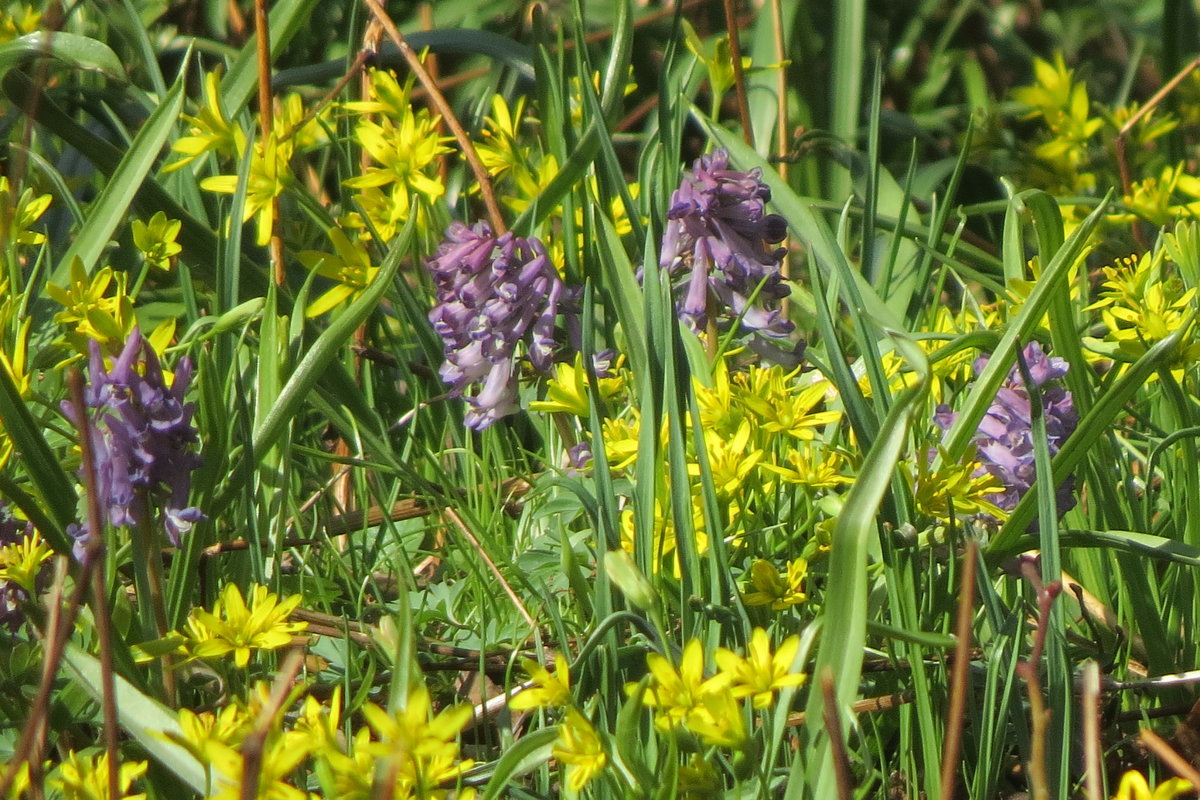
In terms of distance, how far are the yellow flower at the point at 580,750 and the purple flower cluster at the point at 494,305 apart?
603mm

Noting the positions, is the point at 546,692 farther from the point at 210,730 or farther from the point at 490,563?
the point at 490,563

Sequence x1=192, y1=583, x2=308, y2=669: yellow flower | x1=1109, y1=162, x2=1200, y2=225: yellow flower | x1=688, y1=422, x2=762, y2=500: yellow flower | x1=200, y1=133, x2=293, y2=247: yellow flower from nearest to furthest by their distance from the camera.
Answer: x1=192, y1=583, x2=308, y2=669: yellow flower, x1=688, y1=422, x2=762, y2=500: yellow flower, x1=200, y1=133, x2=293, y2=247: yellow flower, x1=1109, y1=162, x2=1200, y2=225: yellow flower

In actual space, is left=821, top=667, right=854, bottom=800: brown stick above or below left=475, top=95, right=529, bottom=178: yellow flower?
below

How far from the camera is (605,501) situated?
3.84 feet

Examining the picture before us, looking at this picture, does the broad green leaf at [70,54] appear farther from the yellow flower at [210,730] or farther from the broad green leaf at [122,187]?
the yellow flower at [210,730]

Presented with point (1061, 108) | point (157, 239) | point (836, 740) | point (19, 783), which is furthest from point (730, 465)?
point (1061, 108)

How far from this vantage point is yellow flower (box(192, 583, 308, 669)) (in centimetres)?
106

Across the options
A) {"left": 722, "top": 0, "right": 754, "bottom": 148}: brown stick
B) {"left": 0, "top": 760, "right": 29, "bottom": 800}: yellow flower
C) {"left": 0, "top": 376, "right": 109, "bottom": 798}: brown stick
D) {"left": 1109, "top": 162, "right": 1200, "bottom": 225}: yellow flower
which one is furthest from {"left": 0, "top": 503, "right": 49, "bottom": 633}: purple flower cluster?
{"left": 1109, "top": 162, "right": 1200, "bottom": 225}: yellow flower

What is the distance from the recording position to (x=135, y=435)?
1111mm

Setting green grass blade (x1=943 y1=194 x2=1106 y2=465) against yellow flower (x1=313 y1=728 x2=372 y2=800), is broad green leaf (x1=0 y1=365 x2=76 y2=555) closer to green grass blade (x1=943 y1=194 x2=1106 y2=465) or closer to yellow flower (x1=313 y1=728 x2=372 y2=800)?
yellow flower (x1=313 y1=728 x2=372 y2=800)

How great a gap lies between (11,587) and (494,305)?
22.0 inches

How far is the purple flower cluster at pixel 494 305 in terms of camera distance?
4.71ft

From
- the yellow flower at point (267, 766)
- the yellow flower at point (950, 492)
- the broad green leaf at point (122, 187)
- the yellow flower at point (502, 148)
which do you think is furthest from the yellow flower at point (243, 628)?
the yellow flower at point (502, 148)

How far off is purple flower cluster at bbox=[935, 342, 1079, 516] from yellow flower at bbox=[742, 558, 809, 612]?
249 mm
